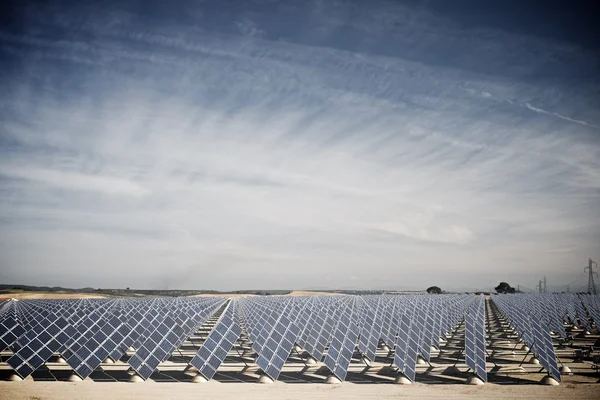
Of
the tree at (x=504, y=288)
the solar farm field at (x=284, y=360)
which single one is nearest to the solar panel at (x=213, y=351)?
the solar farm field at (x=284, y=360)

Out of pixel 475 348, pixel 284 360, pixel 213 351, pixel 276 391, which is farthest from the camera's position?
pixel 475 348

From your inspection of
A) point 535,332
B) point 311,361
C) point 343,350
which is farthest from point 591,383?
point 311,361

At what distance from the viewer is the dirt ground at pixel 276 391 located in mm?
15062

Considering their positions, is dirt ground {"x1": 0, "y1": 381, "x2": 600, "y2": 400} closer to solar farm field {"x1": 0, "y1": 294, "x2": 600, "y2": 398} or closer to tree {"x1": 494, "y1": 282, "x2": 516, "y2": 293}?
solar farm field {"x1": 0, "y1": 294, "x2": 600, "y2": 398}

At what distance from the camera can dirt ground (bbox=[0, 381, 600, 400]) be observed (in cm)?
1506

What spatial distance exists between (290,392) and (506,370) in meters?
11.1

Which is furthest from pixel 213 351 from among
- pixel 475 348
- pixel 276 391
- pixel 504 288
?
pixel 504 288

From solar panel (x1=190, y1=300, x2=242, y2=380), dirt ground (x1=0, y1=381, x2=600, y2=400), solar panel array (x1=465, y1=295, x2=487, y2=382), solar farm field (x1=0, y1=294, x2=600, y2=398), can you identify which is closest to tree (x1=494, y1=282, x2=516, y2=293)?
solar farm field (x1=0, y1=294, x2=600, y2=398)

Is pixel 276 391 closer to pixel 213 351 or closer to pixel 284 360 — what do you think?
pixel 284 360

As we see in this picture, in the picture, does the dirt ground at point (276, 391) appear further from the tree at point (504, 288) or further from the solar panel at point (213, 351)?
the tree at point (504, 288)

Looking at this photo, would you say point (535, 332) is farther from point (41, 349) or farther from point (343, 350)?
point (41, 349)

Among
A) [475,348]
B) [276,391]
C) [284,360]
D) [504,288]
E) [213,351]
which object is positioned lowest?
[276,391]

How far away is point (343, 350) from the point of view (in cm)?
1861

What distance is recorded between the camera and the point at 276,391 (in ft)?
52.2
